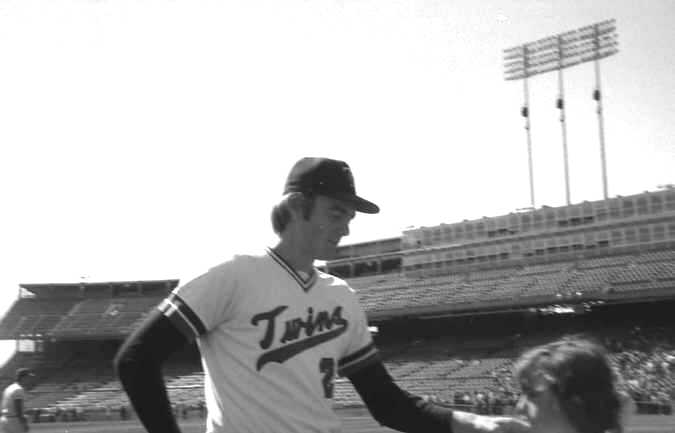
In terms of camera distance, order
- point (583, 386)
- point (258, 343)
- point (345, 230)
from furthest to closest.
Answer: point (345, 230), point (258, 343), point (583, 386)

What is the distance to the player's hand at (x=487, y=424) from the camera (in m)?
2.44

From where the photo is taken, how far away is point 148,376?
2488 millimetres

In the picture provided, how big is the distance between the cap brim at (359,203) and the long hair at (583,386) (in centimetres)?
112

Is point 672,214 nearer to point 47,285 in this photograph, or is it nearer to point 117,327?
point 117,327

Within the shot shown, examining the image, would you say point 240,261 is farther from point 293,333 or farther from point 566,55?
point 566,55

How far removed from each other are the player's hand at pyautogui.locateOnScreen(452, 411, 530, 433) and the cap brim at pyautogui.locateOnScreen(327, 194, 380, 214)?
799 mm

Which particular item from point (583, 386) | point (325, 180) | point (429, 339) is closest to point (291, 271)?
point (325, 180)

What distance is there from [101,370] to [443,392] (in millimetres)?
25013

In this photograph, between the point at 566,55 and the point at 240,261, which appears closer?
the point at 240,261

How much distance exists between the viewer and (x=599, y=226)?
40.1 metres

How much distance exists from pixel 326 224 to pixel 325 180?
160 mm

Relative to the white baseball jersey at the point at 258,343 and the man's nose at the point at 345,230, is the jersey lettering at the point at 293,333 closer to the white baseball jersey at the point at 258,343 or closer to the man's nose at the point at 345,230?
the white baseball jersey at the point at 258,343

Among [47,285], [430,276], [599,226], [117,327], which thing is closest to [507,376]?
[599,226]

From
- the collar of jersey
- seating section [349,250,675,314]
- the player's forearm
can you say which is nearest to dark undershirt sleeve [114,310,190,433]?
the player's forearm
